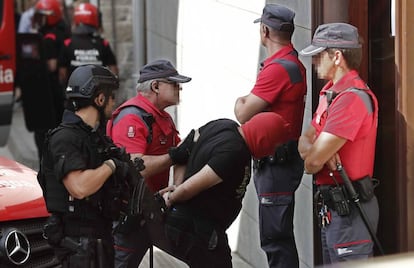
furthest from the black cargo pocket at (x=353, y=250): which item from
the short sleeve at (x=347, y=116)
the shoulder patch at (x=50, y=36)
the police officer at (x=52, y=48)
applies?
the shoulder patch at (x=50, y=36)

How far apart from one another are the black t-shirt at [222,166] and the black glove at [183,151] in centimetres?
10

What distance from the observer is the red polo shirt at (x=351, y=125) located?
629 cm

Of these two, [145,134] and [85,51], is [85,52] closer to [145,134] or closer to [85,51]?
[85,51]

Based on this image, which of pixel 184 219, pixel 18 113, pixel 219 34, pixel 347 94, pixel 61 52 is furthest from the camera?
pixel 18 113

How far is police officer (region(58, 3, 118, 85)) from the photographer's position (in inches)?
514

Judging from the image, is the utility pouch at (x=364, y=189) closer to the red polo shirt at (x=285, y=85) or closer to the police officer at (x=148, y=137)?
the red polo shirt at (x=285, y=85)

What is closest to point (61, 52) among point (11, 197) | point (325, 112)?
point (11, 197)

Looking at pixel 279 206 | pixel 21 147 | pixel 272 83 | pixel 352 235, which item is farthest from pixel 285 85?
pixel 21 147

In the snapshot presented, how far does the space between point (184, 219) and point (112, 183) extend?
0.49 metres

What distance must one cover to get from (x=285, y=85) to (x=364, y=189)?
109 cm

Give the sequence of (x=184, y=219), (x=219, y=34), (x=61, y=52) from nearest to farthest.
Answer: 1. (x=184, y=219)
2. (x=219, y=34)
3. (x=61, y=52)

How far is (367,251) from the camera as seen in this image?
6.41 m

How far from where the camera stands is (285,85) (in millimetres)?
7207

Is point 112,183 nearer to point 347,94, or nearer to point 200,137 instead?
point 200,137
